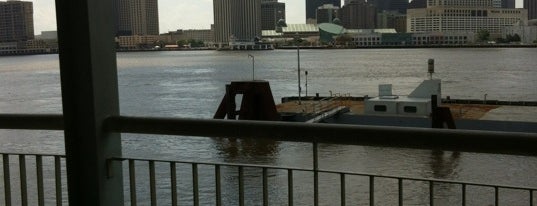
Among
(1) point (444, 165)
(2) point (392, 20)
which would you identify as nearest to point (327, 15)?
(2) point (392, 20)

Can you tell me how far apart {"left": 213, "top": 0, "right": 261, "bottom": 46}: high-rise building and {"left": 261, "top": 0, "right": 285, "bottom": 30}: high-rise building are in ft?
9.51

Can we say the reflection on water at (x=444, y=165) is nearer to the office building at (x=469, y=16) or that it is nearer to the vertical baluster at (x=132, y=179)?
the vertical baluster at (x=132, y=179)

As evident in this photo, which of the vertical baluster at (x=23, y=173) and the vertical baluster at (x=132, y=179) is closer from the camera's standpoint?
the vertical baluster at (x=132, y=179)

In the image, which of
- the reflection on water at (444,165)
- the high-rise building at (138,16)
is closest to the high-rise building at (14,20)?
the reflection on water at (444,165)

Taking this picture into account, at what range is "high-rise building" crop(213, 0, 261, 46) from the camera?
139000 mm

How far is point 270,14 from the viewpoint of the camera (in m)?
164

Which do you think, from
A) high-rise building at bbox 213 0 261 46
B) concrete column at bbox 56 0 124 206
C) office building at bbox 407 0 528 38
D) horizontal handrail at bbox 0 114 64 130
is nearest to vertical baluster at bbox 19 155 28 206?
horizontal handrail at bbox 0 114 64 130

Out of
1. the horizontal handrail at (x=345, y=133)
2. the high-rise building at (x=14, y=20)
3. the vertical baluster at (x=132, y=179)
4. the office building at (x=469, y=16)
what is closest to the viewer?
the horizontal handrail at (x=345, y=133)

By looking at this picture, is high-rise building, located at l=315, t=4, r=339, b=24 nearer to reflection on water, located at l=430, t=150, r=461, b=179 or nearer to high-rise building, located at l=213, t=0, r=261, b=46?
high-rise building, located at l=213, t=0, r=261, b=46

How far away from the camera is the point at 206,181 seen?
2009 cm

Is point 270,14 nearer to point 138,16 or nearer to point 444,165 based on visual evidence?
point 138,16

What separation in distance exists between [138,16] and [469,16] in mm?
97662

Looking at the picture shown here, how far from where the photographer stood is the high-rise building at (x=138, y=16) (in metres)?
98.8

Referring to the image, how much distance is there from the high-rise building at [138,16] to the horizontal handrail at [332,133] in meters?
93.2
